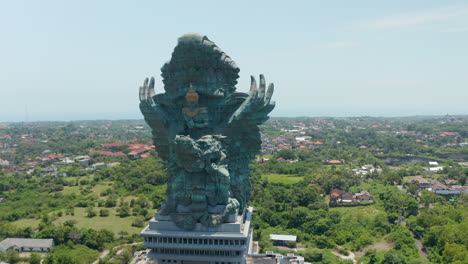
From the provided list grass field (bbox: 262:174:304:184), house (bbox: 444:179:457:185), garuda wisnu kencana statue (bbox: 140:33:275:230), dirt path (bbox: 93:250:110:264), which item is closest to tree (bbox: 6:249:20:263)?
dirt path (bbox: 93:250:110:264)

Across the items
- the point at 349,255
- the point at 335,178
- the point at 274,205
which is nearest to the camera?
the point at 349,255

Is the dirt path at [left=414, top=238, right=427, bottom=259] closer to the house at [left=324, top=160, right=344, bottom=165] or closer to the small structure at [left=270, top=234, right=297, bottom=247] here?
the small structure at [left=270, top=234, right=297, bottom=247]

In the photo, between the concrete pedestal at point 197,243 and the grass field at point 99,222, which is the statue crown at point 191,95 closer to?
Answer: the concrete pedestal at point 197,243

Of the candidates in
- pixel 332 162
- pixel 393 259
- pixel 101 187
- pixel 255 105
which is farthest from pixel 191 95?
pixel 332 162

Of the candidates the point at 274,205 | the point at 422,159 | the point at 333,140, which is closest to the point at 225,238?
the point at 274,205

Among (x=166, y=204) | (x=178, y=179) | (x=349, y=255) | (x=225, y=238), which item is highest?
(x=178, y=179)

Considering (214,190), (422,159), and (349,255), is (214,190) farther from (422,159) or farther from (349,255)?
(422,159)

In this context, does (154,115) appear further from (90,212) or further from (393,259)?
(90,212)

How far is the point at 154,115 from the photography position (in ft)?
95.0

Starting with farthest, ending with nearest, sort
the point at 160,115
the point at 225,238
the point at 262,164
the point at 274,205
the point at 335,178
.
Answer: the point at 262,164 < the point at 335,178 < the point at 274,205 < the point at 160,115 < the point at 225,238

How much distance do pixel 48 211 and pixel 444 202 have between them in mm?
61158

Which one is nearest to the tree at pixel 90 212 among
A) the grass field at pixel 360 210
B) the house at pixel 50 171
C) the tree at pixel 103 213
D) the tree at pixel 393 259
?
the tree at pixel 103 213

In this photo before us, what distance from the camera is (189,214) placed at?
87.9 ft

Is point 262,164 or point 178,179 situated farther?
point 262,164
